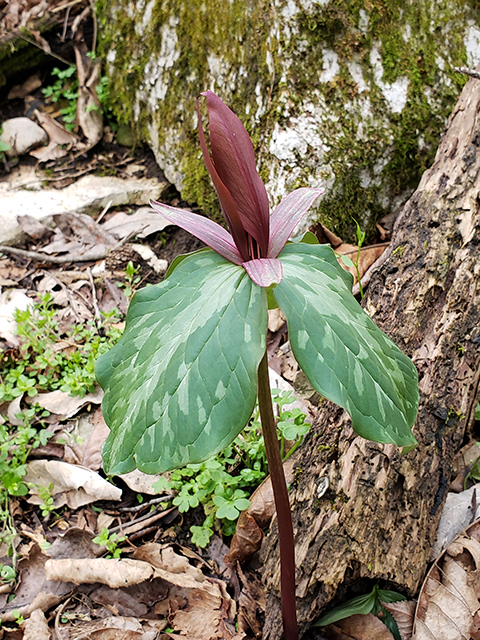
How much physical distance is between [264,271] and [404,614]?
1.04 m

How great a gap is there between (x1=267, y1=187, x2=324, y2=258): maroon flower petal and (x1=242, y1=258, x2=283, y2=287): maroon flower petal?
0.28 feet

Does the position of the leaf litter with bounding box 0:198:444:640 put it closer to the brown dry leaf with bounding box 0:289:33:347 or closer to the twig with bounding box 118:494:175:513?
the twig with bounding box 118:494:175:513

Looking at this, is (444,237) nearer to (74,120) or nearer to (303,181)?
(303,181)

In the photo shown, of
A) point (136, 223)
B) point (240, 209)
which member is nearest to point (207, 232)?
point (240, 209)

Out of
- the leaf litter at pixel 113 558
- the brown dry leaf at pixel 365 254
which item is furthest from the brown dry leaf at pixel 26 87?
the brown dry leaf at pixel 365 254

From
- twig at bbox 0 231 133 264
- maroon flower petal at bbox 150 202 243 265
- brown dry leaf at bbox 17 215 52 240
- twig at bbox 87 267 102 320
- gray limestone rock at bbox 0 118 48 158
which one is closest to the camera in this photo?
maroon flower petal at bbox 150 202 243 265

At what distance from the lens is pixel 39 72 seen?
3.55m

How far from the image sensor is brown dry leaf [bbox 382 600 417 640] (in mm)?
1357

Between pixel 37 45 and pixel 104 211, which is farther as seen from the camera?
pixel 37 45

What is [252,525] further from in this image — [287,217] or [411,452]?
[287,217]

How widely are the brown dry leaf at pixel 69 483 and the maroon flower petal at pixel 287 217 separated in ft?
3.84

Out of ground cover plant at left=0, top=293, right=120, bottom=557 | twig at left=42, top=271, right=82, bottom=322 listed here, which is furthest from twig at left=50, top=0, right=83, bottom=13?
ground cover plant at left=0, top=293, right=120, bottom=557

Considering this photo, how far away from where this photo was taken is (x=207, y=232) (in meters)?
0.99

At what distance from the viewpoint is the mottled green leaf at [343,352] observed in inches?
34.1
